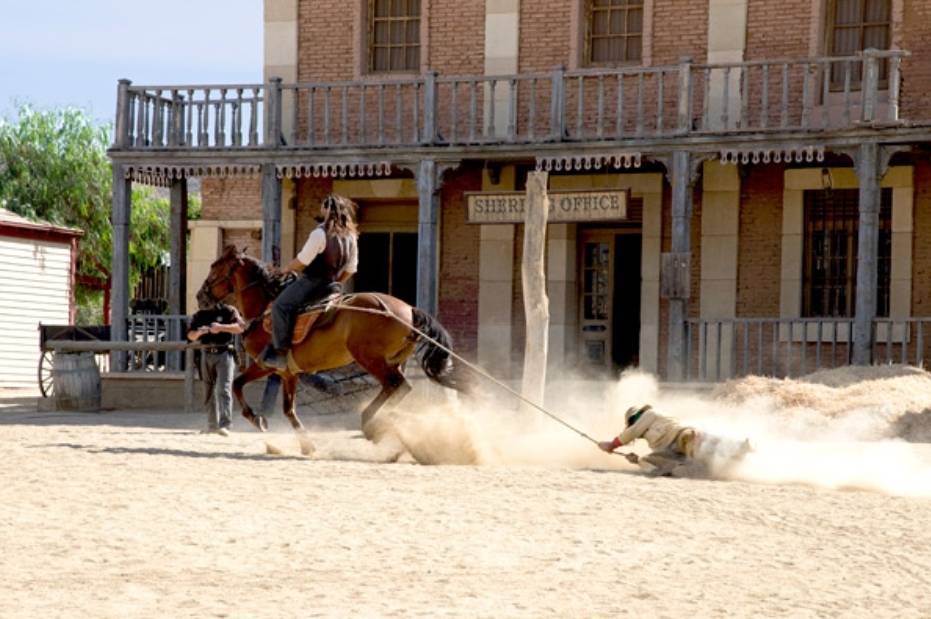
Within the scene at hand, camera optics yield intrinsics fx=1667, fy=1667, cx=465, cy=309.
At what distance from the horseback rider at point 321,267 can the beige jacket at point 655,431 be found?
2.98m

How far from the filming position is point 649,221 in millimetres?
22312

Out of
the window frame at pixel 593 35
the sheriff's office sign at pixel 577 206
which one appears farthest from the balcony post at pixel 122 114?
the window frame at pixel 593 35

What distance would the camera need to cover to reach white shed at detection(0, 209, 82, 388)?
32062mm

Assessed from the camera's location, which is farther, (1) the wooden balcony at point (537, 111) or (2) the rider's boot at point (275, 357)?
(1) the wooden balcony at point (537, 111)

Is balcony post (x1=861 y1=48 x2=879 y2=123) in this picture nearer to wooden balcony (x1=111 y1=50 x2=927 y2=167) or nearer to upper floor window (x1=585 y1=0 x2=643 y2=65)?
wooden balcony (x1=111 y1=50 x2=927 y2=167)

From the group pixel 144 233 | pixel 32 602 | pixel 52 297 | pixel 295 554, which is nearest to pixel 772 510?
pixel 295 554

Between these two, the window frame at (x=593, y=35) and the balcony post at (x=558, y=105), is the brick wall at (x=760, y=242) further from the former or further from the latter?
the balcony post at (x=558, y=105)

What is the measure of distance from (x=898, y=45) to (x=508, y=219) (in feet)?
17.5

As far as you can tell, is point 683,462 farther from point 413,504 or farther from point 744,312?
point 744,312

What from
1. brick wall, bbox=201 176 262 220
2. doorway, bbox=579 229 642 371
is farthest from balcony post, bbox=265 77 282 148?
doorway, bbox=579 229 642 371

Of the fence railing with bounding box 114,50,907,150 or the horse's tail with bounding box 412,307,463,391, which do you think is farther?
the fence railing with bounding box 114,50,907,150

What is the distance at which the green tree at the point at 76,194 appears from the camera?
45.4 metres

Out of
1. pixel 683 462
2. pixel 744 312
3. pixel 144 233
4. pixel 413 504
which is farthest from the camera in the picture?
pixel 144 233

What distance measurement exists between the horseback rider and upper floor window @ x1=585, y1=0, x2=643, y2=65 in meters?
9.29
